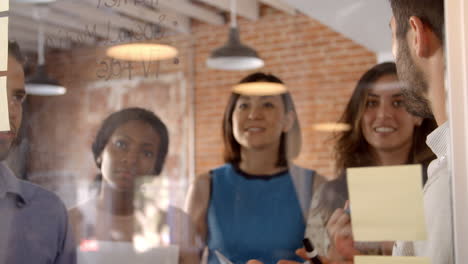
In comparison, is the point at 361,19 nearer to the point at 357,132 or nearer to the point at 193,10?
the point at 357,132

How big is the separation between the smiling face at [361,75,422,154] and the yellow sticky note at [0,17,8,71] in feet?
3.51

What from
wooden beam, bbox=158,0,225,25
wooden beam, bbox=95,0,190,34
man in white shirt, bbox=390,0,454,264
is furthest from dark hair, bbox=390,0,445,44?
wooden beam, bbox=95,0,190,34

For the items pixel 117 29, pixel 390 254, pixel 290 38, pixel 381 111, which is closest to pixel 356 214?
pixel 390 254

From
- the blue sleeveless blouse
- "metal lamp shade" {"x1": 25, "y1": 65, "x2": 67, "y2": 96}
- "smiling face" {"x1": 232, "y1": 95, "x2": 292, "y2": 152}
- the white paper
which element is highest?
"metal lamp shade" {"x1": 25, "y1": 65, "x2": 67, "y2": 96}

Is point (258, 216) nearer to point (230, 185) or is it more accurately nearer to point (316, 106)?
point (230, 185)

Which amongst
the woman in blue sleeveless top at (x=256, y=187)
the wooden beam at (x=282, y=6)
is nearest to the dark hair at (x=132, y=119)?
the woman in blue sleeveless top at (x=256, y=187)

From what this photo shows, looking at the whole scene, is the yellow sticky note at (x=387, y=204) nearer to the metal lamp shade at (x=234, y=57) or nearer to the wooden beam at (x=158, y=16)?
the metal lamp shade at (x=234, y=57)

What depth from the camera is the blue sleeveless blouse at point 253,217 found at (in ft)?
4.35

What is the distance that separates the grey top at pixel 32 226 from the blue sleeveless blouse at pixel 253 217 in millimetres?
526

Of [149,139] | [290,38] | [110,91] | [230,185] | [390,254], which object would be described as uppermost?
[290,38]

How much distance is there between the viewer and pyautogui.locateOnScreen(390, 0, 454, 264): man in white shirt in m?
1.13

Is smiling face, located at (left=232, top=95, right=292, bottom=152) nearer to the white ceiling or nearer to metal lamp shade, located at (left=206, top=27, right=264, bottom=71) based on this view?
metal lamp shade, located at (left=206, top=27, right=264, bottom=71)

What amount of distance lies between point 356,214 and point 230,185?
0.36 metres

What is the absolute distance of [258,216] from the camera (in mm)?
1361
